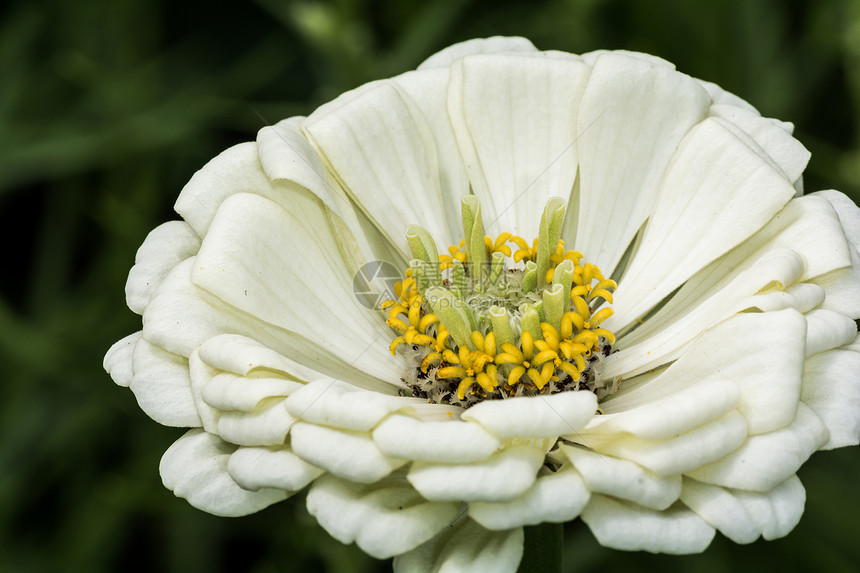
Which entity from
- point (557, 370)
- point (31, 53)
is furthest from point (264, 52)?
point (557, 370)

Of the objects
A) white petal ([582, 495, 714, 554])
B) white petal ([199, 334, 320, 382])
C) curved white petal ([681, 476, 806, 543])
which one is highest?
white petal ([199, 334, 320, 382])

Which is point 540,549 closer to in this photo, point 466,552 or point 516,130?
point 466,552

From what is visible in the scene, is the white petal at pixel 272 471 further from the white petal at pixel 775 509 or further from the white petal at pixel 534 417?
the white petal at pixel 775 509

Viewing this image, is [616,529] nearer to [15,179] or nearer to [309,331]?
[309,331]

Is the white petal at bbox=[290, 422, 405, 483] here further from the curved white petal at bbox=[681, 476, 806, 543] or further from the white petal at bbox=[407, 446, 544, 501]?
the curved white petal at bbox=[681, 476, 806, 543]

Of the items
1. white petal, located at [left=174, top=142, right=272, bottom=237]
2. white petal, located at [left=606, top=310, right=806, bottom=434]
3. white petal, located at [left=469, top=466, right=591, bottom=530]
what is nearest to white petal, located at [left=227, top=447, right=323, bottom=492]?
white petal, located at [left=469, top=466, right=591, bottom=530]

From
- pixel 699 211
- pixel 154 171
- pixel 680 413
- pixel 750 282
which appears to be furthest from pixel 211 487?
pixel 154 171
